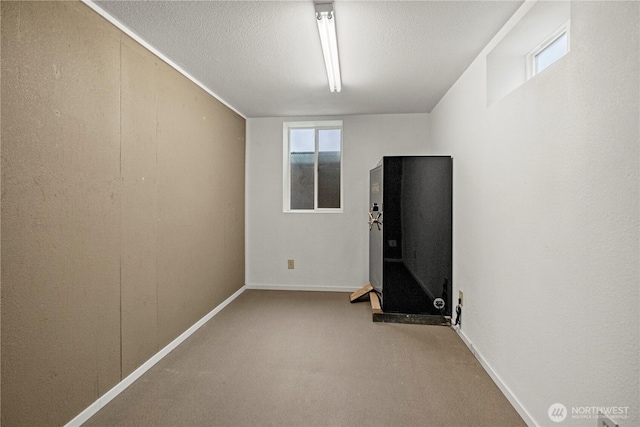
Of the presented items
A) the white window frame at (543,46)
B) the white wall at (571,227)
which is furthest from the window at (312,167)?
the white window frame at (543,46)

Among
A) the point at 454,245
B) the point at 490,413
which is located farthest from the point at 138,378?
the point at 454,245

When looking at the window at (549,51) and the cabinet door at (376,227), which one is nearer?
the window at (549,51)

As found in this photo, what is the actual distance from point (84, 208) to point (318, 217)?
3007 millimetres

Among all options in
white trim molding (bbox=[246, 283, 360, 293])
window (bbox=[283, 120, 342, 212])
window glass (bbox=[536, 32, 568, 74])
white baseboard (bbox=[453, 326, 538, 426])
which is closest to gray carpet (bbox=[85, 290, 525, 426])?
white baseboard (bbox=[453, 326, 538, 426])

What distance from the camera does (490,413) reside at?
190cm

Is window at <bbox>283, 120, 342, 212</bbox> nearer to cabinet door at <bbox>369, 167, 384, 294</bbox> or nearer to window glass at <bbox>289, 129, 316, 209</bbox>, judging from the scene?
window glass at <bbox>289, 129, 316, 209</bbox>

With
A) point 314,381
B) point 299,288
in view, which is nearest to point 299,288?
point 299,288

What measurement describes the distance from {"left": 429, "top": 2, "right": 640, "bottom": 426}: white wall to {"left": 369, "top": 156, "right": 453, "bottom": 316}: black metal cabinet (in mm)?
846

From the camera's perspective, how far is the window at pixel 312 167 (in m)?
4.65

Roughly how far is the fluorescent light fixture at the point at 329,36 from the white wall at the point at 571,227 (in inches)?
42.3

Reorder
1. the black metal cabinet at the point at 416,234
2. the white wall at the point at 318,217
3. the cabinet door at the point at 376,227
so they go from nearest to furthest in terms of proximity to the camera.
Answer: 1. the black metal cabinet at the point at 416,234
2. the cabinet door at the point at 376,227
3. the white wall at the point at 318,217

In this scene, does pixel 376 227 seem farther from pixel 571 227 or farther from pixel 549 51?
pixel 571 227

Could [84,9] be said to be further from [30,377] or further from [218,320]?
[218,320]

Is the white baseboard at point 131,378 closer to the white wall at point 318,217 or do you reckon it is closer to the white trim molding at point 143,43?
the white wall at point 318,217
